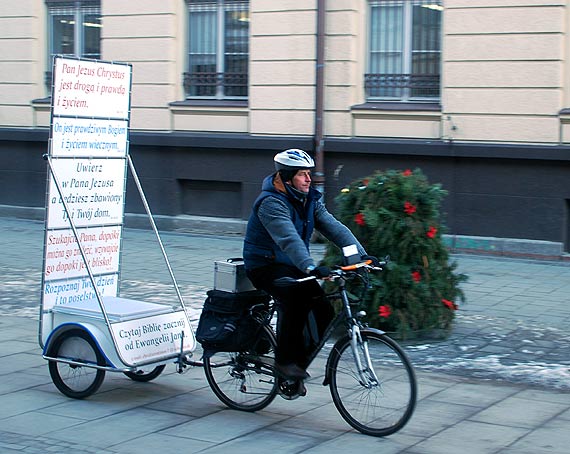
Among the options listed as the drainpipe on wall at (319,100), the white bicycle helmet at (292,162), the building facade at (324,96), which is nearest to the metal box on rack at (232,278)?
the white bicycle helmet at (292,162)

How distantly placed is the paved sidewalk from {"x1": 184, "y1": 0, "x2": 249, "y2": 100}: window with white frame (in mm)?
6220

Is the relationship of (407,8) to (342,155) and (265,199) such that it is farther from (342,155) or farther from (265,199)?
(265,199)

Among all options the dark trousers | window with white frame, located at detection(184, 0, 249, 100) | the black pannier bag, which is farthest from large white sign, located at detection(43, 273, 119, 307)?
window with white frame, located at detection(184, 0, 249, 100)

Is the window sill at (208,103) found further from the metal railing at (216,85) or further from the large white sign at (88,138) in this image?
the large white sign at (88,138)

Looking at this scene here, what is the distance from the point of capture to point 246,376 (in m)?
6.20

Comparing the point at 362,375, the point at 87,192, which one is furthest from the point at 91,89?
the point at 362,375

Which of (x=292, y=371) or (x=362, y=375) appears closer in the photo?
(x=362, y=375)

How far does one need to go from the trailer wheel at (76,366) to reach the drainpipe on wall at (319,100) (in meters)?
7.93

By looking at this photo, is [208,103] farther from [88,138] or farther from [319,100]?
[88,138]

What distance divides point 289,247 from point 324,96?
8770mm

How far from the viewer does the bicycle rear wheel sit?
6066mm

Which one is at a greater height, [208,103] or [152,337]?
[208,103]

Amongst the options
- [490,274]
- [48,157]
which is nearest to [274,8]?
[490,274]

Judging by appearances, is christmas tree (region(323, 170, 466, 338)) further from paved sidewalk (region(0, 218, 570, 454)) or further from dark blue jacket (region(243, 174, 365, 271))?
dark blue jacket (region(243, 174, 365, 271))
